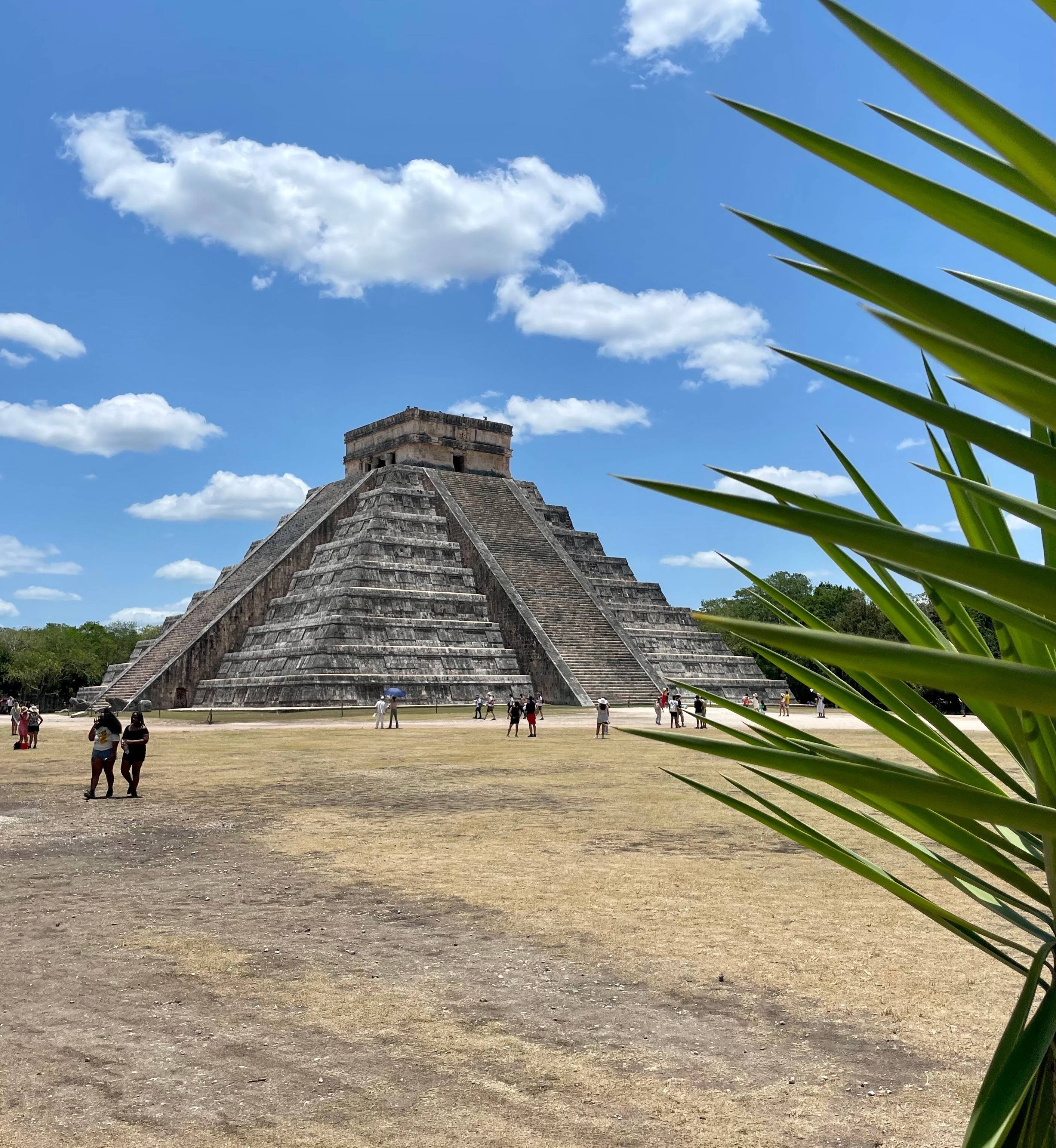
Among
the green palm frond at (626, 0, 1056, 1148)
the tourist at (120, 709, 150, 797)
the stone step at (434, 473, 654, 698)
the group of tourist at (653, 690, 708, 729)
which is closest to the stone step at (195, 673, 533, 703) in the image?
the stone step at (434, 473, 654, 698)

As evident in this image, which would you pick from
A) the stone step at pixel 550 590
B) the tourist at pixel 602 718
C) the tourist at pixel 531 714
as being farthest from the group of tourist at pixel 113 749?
the stone step at pixel 550 590

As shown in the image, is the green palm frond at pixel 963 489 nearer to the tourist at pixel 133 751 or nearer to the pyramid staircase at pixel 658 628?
the tourist at pixel 133 751

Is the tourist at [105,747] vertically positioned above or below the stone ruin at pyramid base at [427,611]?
below

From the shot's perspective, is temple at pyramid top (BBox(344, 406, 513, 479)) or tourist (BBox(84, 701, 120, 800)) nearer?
tourist (BBox(84, 701, 120, 800))

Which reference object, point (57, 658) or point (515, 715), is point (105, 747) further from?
point (57, 658)

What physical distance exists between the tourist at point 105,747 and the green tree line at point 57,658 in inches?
1735

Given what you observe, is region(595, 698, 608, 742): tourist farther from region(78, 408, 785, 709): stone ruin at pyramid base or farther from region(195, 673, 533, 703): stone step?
region(78, 408, 785, 709): stone ruin at pyramid base

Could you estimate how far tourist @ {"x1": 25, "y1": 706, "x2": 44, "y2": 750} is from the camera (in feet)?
63.9

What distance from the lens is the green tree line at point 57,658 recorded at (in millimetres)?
60938

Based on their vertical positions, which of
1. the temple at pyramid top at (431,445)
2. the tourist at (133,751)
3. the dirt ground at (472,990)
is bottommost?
the dirt ground at (472,990)

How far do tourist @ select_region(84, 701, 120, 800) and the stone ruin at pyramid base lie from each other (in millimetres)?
17712

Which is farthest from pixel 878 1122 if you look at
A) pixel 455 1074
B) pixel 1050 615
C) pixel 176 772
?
pixel 176 772

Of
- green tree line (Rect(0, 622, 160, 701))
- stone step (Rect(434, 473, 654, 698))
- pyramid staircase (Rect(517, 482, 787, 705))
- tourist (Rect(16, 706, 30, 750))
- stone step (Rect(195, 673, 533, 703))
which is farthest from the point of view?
green tree line (Rect(0, 622, 160, 701))

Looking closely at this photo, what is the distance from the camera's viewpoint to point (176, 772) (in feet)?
49.8
